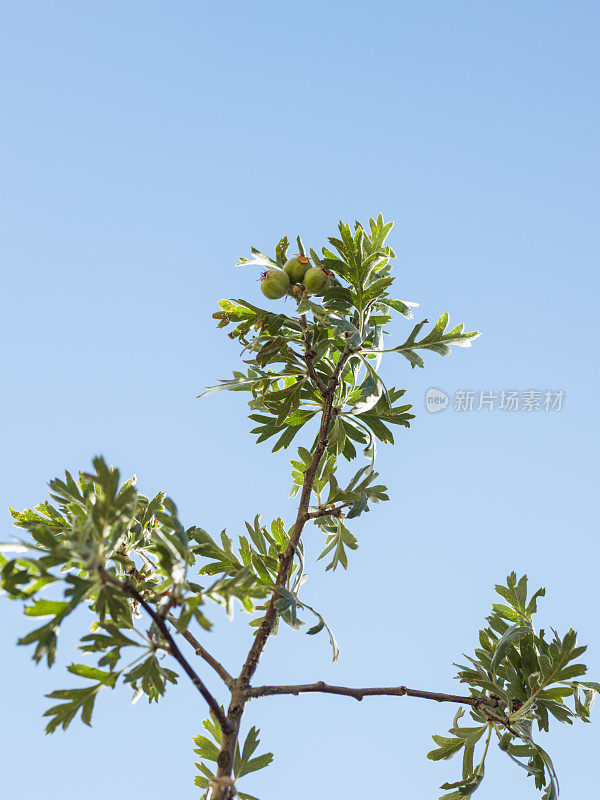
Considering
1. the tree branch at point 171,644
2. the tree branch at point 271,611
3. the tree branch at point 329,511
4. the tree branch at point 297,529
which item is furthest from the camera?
the tree branch at point 329,511

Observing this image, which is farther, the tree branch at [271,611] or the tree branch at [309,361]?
the tree branch at [309,361]

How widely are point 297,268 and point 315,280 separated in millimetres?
118

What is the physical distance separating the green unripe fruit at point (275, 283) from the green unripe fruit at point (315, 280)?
79mm

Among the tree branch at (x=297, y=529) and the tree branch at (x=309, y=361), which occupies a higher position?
the tree branch at (x=309, y=361)

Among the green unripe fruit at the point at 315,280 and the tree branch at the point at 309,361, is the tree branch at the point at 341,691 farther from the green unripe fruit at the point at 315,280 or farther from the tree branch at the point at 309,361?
the green unripe fruit at the point at 315,280

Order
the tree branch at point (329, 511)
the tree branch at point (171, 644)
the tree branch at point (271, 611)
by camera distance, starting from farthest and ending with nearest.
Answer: the tree branch at point (329, 511) → the tree branch at point (271, 611) → the tree branch at point (171, 644)

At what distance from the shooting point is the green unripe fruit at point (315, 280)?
2.55 m

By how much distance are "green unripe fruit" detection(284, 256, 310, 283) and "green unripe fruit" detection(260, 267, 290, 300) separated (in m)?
0.03

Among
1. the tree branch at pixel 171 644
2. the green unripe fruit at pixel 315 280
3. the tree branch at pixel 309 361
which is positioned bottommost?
the tree branch at pixel 171 644

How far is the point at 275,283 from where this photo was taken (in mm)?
2598

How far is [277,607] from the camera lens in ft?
7.11

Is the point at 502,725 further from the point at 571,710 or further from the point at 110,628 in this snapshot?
the point at 110,628

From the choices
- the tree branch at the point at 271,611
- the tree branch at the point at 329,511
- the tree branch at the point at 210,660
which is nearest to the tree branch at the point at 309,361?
the tree branch at the point at 271,611

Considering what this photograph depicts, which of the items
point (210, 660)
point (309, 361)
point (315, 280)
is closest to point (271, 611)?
point (210, 660)
